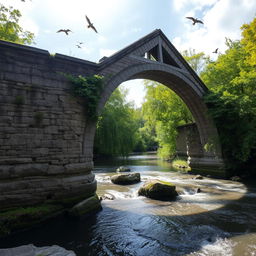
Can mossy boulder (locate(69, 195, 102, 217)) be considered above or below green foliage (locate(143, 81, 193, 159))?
below

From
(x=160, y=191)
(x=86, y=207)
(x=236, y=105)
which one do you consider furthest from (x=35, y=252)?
(x=236, y=105)

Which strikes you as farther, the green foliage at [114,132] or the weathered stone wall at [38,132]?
the green foliage at [114,132]

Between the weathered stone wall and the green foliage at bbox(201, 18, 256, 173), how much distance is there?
8.07m

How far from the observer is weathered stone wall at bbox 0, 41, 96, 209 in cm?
452

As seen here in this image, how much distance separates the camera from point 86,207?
5078mm

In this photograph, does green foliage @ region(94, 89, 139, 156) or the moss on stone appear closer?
the moss on stone

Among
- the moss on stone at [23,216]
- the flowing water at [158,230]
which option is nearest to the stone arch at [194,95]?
the flowing water at [158,230]

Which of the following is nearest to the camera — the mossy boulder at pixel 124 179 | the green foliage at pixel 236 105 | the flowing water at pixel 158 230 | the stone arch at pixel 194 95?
the flowing water at pixel 158 230

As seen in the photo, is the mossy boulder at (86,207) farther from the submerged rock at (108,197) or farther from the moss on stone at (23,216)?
the submerged rock at (108,197)

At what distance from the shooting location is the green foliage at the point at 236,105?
29.7 ft

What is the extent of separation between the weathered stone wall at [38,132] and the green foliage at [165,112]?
1239 centimetres

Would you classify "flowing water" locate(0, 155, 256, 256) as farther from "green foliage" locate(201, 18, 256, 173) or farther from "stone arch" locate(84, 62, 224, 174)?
"stone arch" locate(84, 62, 224, 174)

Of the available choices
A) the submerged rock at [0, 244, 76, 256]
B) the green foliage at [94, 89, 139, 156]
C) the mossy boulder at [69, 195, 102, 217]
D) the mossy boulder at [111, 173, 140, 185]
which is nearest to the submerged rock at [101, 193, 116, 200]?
the mossy boulder at [69, 195, 102, 217]

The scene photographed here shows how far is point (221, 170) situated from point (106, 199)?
7492mm
